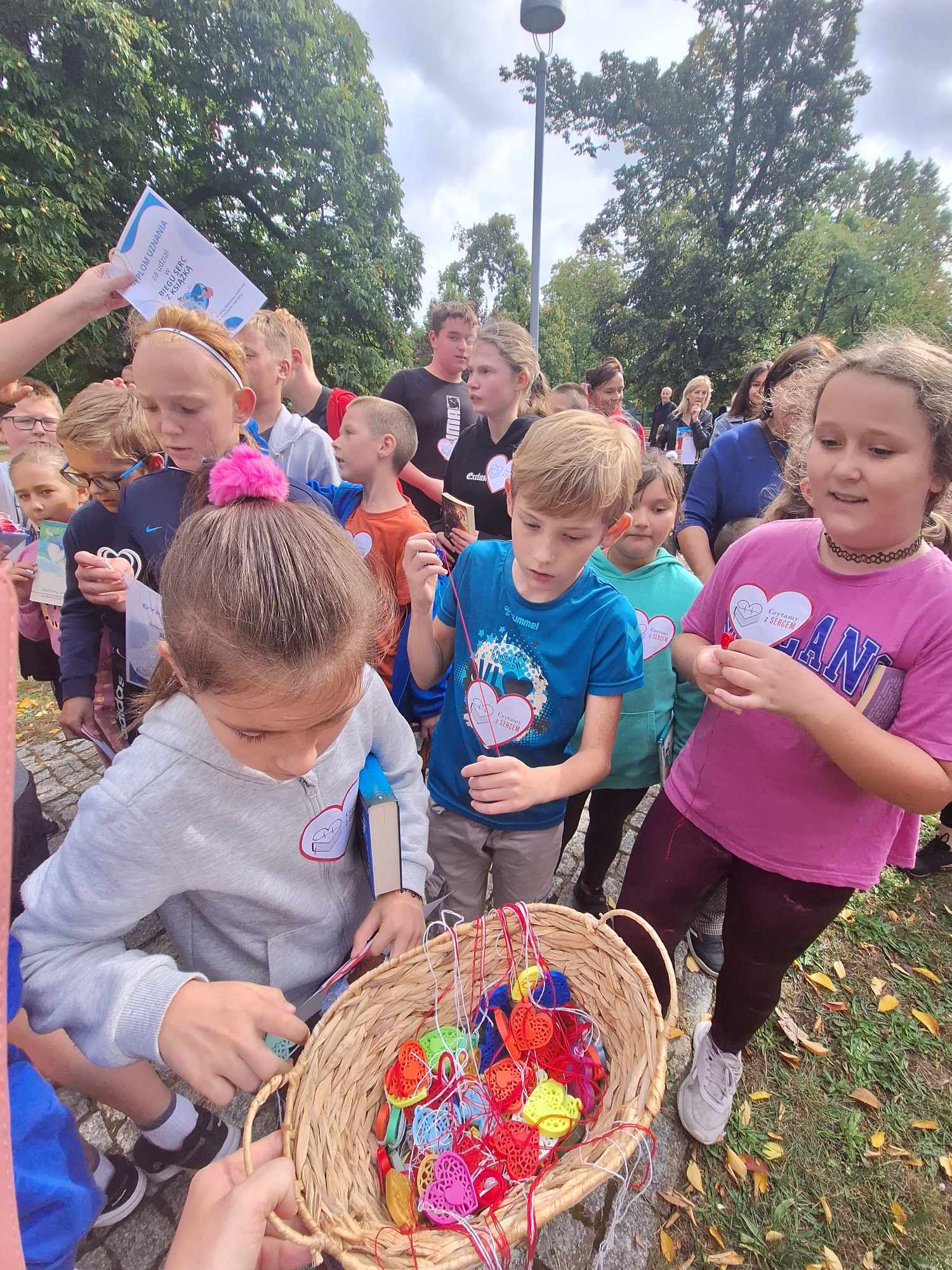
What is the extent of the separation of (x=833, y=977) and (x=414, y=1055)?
6.42 feet

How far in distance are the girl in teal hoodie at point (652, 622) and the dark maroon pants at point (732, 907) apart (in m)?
0.39

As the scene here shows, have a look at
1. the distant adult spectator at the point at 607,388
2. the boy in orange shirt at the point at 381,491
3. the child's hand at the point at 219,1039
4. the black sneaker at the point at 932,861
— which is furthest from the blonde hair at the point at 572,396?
the child's hand at the point at 219,1039

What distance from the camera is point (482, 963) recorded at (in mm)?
1346

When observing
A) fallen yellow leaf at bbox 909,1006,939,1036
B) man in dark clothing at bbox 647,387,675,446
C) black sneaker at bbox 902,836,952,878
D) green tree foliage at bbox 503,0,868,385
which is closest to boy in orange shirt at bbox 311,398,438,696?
fallen yellow leaf at bbox 909,1006,939,1036

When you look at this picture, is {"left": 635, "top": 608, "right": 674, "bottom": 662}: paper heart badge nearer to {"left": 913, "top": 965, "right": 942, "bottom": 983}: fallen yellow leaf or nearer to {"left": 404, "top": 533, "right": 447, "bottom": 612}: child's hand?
{"left": 404, "top": 533, "right": 447, "bottom": 612}: child's hand

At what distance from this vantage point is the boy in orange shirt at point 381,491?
8.54ft

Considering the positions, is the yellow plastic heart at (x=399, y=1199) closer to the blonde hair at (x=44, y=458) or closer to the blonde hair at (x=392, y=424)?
the blonde hair at (x=392, y=424)

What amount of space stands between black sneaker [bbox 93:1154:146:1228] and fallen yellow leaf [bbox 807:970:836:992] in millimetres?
2391

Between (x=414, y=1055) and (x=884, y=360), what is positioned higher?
(x=884, y=360)

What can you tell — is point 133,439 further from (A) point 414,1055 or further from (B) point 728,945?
(B) point 728,945

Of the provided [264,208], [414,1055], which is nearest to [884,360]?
[414,1055]

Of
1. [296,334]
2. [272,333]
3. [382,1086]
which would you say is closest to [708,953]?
[382,1086]

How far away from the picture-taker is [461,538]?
236 cm

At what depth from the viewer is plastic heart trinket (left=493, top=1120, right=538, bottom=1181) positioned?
1136 mm
